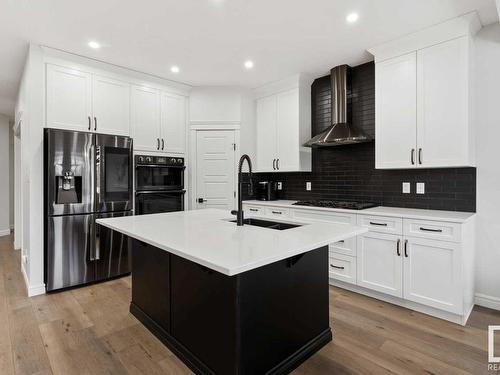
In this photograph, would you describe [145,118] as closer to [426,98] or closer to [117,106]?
[117,106]

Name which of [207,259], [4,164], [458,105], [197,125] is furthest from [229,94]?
[4,164]

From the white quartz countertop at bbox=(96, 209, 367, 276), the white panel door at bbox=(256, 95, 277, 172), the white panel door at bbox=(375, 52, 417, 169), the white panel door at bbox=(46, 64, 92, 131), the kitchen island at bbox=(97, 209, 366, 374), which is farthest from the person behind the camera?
the white panel door at bbox=(256, 95, 277, 172)

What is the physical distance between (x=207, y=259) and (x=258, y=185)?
3.51m

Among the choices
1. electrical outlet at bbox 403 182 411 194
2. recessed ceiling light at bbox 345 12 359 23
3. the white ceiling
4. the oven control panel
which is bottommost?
electrical outlet at bbox 403 182 411 194

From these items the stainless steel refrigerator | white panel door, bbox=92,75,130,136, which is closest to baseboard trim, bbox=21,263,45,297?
the stainless steel refrigerator

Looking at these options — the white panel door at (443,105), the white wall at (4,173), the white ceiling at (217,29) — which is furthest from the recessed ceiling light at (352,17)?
the white wall at (4,173)

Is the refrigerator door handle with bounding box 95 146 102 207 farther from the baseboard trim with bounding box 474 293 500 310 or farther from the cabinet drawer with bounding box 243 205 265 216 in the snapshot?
the baseboard trim with bounding box 474 293 500 310

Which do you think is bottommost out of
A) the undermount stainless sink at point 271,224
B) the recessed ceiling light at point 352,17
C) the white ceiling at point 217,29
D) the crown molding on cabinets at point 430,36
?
the undermount stainless sink at point 271,224

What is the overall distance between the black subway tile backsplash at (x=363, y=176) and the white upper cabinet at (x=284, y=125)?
21 cm

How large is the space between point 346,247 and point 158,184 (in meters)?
2.60

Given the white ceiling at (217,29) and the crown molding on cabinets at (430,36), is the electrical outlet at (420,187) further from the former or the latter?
the white ceiling at (217,29)

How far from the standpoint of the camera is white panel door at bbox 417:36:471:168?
2533 millimetres

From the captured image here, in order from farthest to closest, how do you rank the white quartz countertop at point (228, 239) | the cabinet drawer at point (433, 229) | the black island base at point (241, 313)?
the cabinet drawer at point (433, 229) → the black island base at point (241, 313) → the white quartz countertop at point (228, 239)

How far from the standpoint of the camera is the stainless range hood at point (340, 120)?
3305 millimetres
